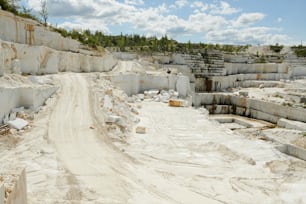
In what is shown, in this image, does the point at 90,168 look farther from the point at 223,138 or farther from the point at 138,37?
the point at 138,37

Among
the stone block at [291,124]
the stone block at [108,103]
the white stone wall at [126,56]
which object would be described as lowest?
the stone block at [291,124]

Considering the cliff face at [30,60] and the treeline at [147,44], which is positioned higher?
the treeline at [147,44]

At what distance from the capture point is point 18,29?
50.0 ft

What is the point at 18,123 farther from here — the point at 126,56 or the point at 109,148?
the point at 126,56

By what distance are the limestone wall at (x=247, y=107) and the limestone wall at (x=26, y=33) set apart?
1443 cm

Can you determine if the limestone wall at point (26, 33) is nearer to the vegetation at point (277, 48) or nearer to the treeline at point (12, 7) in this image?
the treeline at point (12, 7)

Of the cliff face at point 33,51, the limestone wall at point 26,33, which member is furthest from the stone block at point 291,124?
the limestone wall at point 26,33

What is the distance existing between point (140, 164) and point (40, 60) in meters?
9.51

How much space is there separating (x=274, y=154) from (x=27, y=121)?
831 cm

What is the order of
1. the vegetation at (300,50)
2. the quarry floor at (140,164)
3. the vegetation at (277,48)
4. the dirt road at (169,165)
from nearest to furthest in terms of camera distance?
the quarry floor at (140,164) < the dirt road at (169,165) < the vegetation at (300,50) < the vegetation at (277,48)

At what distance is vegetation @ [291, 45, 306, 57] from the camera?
45531 mm

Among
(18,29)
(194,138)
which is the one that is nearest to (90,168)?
(194,138)

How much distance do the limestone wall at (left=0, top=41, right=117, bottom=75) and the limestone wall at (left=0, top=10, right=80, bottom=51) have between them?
1.40 m

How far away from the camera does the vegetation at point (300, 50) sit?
4553 cm
